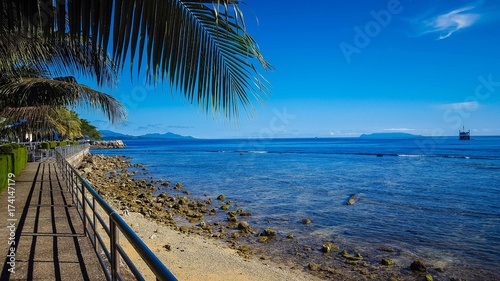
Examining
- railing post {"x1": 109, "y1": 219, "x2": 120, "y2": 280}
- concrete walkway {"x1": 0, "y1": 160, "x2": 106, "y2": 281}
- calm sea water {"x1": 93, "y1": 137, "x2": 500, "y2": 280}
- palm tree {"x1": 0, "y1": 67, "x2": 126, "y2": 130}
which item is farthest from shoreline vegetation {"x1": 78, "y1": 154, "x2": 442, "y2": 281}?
railing post {"x1": 109, "y1": 219, "x2": 120, "y2": 280}

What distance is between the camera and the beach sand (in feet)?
27.5

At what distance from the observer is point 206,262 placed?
9.05 meters

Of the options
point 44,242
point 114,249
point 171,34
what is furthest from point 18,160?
point 171,34

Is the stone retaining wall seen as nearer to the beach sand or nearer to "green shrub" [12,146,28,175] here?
"green shrub" [12,146,28,175]

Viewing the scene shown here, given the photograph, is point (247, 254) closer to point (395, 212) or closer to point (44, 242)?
point (44, 242)

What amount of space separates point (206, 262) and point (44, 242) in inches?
182

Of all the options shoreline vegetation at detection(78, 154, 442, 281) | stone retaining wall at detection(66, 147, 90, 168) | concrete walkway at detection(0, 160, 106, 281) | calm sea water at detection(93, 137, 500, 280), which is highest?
concrete walkway at detection(0, 160, 106, 281)

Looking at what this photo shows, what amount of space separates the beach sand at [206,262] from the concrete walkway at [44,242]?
2141 mm

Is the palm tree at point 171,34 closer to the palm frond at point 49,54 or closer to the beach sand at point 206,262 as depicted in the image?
the palm frond at point 49,54

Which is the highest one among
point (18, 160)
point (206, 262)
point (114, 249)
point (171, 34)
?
point (171, 34)

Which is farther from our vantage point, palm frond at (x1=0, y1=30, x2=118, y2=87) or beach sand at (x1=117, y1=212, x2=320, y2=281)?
beach sand at (x1=117, y1=212, x2=320, y2=281)

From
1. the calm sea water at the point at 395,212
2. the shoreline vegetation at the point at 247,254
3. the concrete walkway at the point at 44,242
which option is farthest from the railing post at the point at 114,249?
the calm sea water at the point at 395,212

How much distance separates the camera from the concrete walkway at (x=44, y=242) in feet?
13.3

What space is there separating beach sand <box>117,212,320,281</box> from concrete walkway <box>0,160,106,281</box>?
214 cm
